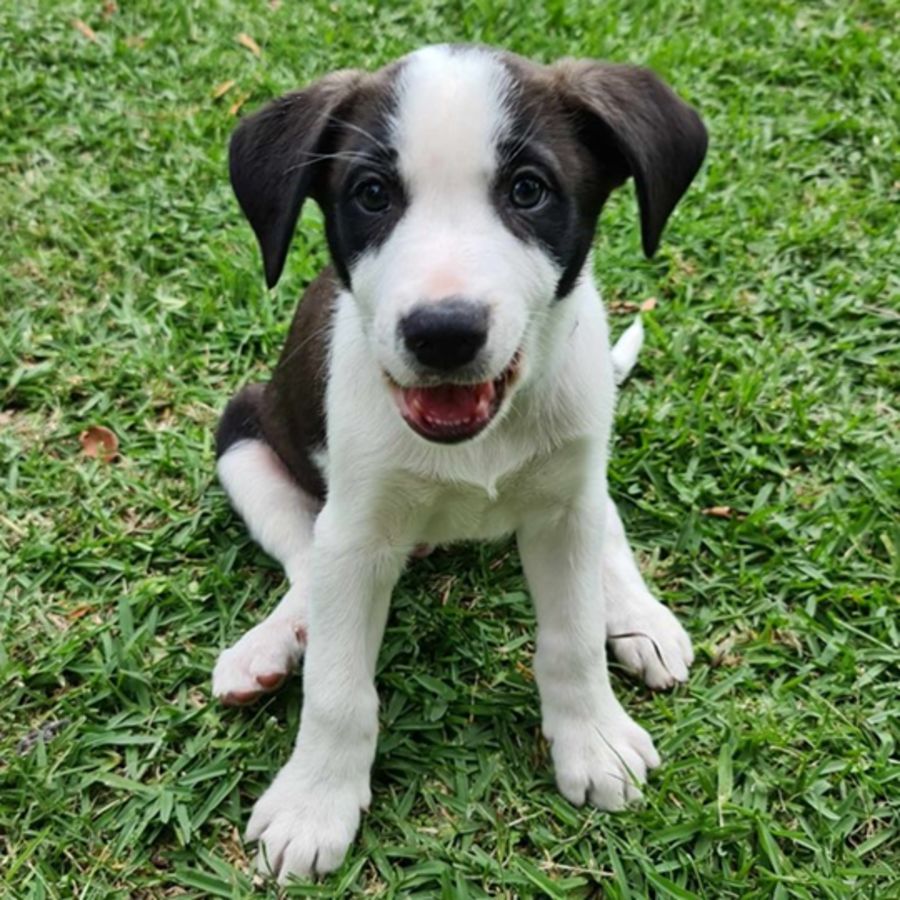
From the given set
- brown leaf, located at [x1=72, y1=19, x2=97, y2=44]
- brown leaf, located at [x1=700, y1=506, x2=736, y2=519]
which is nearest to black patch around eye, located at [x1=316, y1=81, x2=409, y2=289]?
brown leaf, located at [x1=700, y1=506, x2=736, y2=519]

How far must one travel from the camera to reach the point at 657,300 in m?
5.22

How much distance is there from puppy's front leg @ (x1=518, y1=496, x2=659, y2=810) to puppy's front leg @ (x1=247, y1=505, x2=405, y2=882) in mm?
446

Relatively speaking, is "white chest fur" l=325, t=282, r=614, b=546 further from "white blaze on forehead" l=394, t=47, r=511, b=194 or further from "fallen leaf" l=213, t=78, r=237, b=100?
"fallen leaf" l=213, t=78, r=237, b=100

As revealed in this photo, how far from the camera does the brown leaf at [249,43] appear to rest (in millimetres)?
6629

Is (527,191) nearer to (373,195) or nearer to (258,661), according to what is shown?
(373,195)

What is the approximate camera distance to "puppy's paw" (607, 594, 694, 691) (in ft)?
12.7

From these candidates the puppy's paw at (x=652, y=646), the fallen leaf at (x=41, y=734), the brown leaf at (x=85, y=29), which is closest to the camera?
the fallen leaf at (x=41, y=734)

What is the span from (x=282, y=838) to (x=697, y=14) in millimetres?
5217

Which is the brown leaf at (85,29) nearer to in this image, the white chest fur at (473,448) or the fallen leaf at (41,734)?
the white chest fur at (473,448)

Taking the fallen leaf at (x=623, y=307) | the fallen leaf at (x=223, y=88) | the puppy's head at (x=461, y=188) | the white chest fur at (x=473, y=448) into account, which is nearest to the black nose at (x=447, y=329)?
the puppy's head at (x=461, y=188)

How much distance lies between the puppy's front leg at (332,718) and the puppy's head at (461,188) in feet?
1.87

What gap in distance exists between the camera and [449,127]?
109 inches

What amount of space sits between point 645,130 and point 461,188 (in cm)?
49

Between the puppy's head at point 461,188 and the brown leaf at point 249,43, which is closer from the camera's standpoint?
the puppy's head at point 461,188
